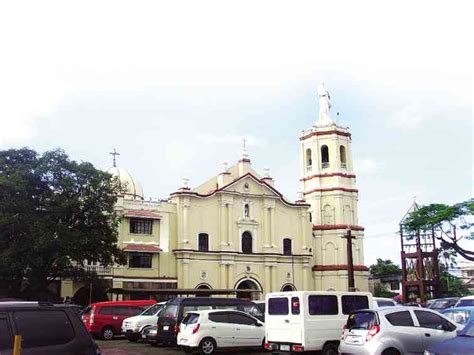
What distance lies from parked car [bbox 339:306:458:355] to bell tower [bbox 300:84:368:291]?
121 feet

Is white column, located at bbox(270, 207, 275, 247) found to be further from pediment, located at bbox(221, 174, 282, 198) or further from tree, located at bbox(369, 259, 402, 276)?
tree, located at bbox(369, 259, 402, 276)

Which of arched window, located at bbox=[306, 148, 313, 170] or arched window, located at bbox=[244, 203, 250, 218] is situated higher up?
arched window, located at bbox=[306, 148, 313, 170]

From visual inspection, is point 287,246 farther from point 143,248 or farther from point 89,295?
point 89,295

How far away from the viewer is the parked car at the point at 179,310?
1950 cm

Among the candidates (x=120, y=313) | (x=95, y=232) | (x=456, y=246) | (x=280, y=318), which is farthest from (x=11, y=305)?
(x=456, y=246)

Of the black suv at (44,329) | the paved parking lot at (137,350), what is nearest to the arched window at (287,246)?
the paved parking lot at (137,350)

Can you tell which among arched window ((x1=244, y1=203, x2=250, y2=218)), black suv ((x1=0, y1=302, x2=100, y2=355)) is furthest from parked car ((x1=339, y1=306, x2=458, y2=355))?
arched window ((x1=244, y1=203, x2=250, y2=218))

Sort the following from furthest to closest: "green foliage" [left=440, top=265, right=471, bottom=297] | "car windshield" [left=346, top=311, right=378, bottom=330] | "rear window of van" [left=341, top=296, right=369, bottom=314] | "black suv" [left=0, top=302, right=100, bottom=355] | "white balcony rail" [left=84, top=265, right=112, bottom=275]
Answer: "green foliage" [left=440, top=265, right=471, bottom=297]
"white balcony rail" [left=84, top=265, right=112, bottom=275]
"rear window of van" [left=341, top=296, right=369, bottom=314]
"car windshield" [left=346, top=311, right=378, bottom=330]
"black suv" [left=0, top=302, right=100, bottom=355]

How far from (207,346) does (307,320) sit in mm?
4090

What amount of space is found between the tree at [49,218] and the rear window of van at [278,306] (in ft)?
54.2

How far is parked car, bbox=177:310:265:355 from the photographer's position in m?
17.3

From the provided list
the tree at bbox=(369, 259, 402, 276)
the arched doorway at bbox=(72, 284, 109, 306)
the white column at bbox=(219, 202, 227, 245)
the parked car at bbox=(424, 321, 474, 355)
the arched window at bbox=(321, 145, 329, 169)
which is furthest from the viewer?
the tree at bbox=(369, 259, 402, 276)

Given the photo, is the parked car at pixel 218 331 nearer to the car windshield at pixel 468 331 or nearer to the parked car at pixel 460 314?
the parked car at pixel 460 314

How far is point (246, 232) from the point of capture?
48.8 metres
